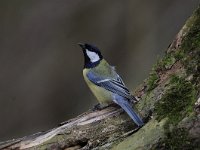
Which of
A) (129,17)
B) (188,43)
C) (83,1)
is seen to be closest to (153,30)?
(129,17)

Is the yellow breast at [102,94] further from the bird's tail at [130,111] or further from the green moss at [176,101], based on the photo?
the green moss at [176,101]

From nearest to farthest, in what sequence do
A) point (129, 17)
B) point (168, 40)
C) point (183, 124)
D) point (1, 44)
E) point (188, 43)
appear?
point (183, 124) < point (188, 43) < point (168, 40) < point (129, 17) < point (1, 44)

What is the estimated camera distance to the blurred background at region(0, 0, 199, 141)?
1132 cm

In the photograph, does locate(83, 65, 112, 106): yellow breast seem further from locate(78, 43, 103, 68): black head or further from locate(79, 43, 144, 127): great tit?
locate(78, 43, 103, 68): black head

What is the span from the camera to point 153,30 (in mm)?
11398

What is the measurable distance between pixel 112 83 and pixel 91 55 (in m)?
0.44

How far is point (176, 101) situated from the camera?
175 inches

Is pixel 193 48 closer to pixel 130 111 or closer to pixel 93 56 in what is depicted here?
pixel 130 111

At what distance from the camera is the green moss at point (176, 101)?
14.1 ft

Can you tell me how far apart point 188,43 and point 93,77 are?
4.02 ft

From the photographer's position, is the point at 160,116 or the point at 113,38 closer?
the point at 160,116

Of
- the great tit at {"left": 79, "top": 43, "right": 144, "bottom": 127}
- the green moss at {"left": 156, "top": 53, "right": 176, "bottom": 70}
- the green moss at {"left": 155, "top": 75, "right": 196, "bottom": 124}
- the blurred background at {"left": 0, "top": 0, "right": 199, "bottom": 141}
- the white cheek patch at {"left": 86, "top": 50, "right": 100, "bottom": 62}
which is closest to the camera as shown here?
the green moss at {"left": 155, "top": 75, "right": 196, "bottom": 124}

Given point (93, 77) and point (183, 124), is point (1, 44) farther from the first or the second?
point (183, 124)

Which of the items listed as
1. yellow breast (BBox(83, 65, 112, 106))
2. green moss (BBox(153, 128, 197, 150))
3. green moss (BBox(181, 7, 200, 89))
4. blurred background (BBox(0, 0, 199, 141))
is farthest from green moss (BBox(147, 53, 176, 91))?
blurred background (BBox(0, 0, 199, 141))
